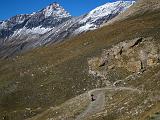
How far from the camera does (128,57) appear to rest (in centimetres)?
9394

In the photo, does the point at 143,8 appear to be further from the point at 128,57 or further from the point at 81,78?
the point at 81,78

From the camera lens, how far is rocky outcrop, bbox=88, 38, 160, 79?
8931 centimetres

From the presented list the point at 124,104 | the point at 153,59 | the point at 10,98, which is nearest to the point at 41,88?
the point at 10,98

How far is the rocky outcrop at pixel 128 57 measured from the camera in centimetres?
8931

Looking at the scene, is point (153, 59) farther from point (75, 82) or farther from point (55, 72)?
point (55, 72)

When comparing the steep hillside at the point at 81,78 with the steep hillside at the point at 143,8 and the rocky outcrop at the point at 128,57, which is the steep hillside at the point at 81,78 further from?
the steep hillside at the point at 143,8

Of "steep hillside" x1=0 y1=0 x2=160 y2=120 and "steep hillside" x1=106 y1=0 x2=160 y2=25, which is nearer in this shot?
"steep hillside" x1=0 y1=0 x2=160 y2=120

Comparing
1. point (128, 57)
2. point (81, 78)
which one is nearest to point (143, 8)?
point (128, 57)

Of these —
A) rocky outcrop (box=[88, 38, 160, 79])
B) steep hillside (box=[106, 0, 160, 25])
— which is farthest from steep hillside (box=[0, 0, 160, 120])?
steep hillside (box=[106, 0, 160, 25])

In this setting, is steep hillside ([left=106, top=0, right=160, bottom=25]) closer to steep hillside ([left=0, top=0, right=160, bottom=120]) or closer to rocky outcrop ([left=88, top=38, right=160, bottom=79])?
steep hillside ([left=0, top=0, right=160, bottom=120])

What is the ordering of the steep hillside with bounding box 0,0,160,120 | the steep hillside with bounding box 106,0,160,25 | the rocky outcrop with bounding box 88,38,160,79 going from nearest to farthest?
the steep hillside with bounding box 0,0,160,120
the rocky outcrop with bounding box 88,38,160,79
the steep hillside with bounding box 106,0,160,25

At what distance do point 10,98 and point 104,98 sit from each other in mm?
35555

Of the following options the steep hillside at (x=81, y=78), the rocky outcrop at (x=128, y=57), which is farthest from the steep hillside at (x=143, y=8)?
the rocky outcrop at (x=128, y=57)

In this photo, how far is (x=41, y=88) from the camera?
9744 cm
